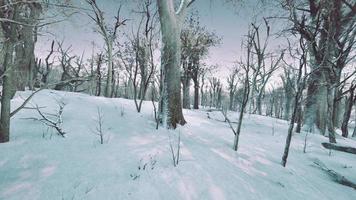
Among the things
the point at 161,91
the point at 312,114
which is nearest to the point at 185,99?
the point at 312,114

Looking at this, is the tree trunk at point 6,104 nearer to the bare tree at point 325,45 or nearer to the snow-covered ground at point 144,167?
the snow-covered ground at point 144,167

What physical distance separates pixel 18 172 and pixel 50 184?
0.62 metres

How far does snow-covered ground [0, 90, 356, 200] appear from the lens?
276 centimetres

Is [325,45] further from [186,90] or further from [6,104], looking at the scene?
[186,90]

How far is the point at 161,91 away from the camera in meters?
5.88

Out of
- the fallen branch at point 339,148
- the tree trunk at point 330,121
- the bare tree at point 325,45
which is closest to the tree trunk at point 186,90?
the bare tree at point 325,45

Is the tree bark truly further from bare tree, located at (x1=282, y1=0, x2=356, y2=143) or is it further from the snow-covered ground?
bare tree, located at (x1=282, y1=0, x2=356, y2=143)

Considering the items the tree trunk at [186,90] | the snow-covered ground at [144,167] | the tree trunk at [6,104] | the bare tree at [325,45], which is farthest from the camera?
the tree trunk at [186,90]

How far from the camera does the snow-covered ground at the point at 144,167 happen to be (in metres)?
2.76

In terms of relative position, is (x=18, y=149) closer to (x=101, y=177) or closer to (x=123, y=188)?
(x=101, y=177)

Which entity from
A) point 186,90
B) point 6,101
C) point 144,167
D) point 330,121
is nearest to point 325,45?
point 330,121

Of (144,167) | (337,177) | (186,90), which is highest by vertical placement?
(186,90)

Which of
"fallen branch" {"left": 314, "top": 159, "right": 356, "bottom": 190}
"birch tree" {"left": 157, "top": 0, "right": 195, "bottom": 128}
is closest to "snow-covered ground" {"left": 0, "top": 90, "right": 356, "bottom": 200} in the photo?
"fallen branch" {"left": 314, "top": 159, "right": 356, "bottom": 190}

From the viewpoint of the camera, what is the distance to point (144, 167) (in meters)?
3.21
